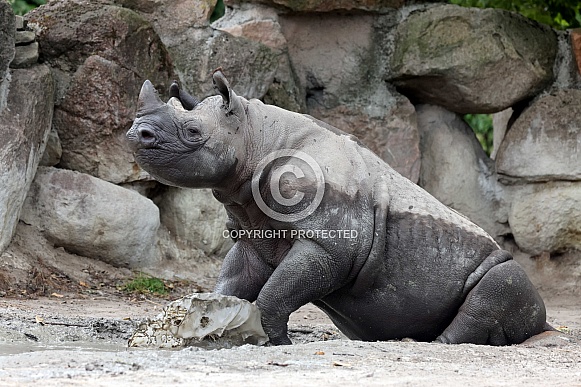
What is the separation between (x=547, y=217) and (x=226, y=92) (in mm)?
4160

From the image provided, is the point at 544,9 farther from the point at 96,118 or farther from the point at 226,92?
the point at 226,92

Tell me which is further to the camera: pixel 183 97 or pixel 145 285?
pixel 145 285

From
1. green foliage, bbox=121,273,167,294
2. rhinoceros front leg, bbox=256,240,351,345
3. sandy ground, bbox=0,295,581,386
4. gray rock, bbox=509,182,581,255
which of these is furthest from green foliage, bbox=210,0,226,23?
rhinoceros front leg, bbox=256,240,351,345

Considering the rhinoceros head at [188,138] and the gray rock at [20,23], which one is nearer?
the rhinoceros head at [188,138]

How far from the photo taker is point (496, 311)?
5.29m

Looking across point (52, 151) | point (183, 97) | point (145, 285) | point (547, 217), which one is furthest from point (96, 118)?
point (547, 217)

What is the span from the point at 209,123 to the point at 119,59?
290cm

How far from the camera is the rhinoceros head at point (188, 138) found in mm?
4734

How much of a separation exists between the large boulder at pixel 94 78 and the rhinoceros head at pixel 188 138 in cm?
261

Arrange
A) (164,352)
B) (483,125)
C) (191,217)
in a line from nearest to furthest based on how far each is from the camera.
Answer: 1. (164,352)
2. (191,217)
3. (483,125)

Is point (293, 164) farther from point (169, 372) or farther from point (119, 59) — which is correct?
point (119, 59)

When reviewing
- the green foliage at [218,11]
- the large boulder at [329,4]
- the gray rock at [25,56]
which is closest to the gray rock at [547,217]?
the large boulder at [329,4]

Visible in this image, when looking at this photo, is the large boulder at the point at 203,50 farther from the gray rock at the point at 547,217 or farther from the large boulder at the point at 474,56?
the gray rock at the point at 547,217

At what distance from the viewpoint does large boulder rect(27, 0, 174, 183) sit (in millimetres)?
7504
